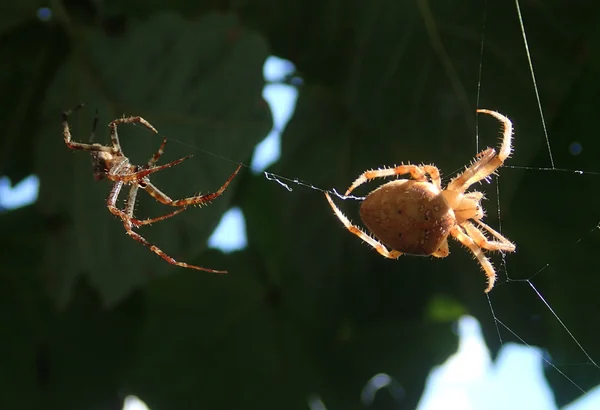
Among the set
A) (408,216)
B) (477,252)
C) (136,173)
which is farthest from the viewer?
(136,173)

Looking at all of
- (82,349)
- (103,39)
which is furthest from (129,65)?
(82,349)

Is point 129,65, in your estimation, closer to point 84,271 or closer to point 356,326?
point 84,271

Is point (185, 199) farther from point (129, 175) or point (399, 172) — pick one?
point (399, 172)

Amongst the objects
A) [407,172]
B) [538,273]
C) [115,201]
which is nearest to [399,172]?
[407,172]

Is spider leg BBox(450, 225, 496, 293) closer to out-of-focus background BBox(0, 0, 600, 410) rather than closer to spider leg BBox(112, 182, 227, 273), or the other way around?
out-of-focus background BBox(0, 0, 600, 410)

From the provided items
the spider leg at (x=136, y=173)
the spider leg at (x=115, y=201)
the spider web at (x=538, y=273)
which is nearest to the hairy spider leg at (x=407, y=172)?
the spider web at (x=538, y=273)

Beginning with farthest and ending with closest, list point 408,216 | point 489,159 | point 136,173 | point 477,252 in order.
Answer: point 136,173 → point 477,252 → point 489,159 → point 408,216

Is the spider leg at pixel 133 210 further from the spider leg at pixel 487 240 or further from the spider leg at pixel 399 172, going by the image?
the spider leg at pixel 487 240
